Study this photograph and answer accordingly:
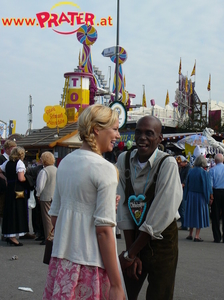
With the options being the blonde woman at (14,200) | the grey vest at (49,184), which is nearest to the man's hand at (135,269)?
the blonde woman at (14,200)

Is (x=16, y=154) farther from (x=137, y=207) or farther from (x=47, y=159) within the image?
(x=137, y=207)

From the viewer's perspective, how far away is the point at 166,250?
9.71 feet

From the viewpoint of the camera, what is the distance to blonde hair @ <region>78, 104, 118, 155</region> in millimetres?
2365

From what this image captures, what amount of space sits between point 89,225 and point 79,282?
12.3 inches

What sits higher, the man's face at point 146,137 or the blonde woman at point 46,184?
the man's face at point 146,137

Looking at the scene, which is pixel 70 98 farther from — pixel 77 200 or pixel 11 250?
pixel 77 200

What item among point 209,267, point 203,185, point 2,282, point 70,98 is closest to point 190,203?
point 203,185

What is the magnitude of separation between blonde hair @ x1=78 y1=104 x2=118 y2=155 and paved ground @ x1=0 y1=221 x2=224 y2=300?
3.31 metres

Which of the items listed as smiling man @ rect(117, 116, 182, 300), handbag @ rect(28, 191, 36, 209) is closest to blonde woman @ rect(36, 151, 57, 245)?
handbag @ rect(28, 191, 36, 209)

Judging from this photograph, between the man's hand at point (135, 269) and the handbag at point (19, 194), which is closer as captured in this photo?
the man's hand at point (135, 269)

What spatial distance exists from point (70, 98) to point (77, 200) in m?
32.4

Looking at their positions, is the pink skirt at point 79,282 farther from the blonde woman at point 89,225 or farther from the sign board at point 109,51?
the sign board at point 109,51

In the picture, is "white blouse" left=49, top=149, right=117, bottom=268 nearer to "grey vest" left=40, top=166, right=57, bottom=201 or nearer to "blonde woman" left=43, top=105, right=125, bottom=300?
"blonde woman" left=43, top=105, right=125, bottom=300

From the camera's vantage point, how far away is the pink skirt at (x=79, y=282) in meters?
2.27
